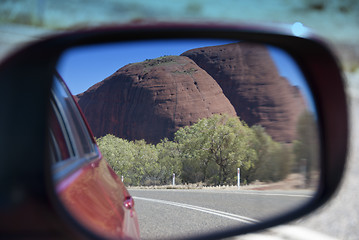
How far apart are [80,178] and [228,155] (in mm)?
7380

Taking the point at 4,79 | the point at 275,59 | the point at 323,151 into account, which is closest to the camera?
the point at 4,79

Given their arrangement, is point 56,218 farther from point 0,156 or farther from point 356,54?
point 356,54

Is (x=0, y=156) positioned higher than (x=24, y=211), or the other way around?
(x=0, y=156)

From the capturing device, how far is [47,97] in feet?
4.03

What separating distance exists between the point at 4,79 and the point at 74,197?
1.49 feet

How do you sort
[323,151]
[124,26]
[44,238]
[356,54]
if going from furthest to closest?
1. [356,54]
2. [323,151]
3. [124,26]
4. [44,238]

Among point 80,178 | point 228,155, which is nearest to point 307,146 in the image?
point 80,178

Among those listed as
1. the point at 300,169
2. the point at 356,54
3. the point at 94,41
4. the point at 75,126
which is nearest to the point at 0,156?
the point at 94,41

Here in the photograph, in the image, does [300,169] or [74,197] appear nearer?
[74,197]

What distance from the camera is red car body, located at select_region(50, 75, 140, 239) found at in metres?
1.37

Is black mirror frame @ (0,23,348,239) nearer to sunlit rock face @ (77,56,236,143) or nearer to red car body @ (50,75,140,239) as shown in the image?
red car body @ (50,75,140,239)

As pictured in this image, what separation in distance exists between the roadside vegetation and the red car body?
0.72 meters

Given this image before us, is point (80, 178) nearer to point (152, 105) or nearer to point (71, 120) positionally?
point (71, 120)

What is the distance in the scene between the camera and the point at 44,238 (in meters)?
1.03
